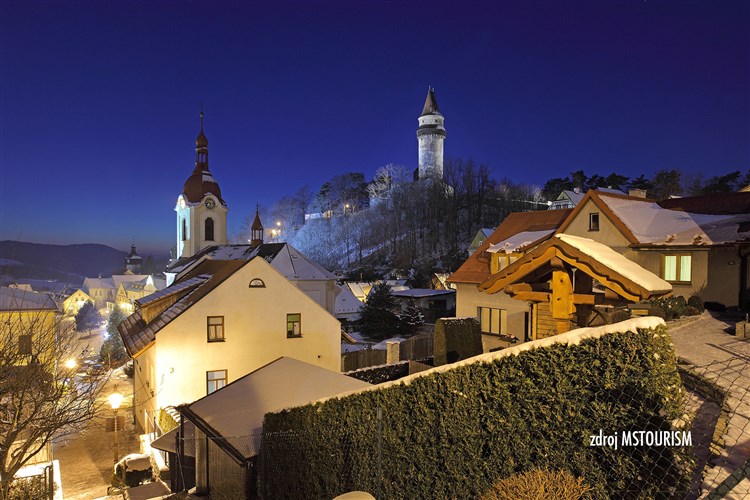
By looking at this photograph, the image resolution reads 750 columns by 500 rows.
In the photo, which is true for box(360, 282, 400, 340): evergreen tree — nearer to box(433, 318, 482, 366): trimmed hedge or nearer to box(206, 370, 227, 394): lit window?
box(206, 370, 227, 394): lit window

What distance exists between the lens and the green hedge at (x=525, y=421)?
3.85 m

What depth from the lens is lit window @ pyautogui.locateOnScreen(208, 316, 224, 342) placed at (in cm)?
1806

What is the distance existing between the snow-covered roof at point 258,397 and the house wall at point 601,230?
12722 mm

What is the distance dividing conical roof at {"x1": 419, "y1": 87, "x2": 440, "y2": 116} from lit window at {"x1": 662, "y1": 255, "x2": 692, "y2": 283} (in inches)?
3593

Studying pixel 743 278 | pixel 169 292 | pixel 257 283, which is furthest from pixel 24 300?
pixel 743 278

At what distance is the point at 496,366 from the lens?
4.49 m

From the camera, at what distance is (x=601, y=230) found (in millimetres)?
20047

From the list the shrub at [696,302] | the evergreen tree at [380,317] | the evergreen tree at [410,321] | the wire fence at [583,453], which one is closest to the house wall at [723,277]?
the shrub at [696,302]

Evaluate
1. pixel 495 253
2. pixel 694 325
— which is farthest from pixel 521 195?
pixel 694 325

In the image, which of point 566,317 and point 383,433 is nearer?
point 383,433

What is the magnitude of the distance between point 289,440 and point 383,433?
7.37 feet

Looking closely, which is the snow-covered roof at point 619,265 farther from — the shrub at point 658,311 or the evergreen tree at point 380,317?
the evergreen tree at point 380,317

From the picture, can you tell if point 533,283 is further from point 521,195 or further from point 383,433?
point 521,195

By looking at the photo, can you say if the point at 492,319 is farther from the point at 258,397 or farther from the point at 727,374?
the point at 258,397
